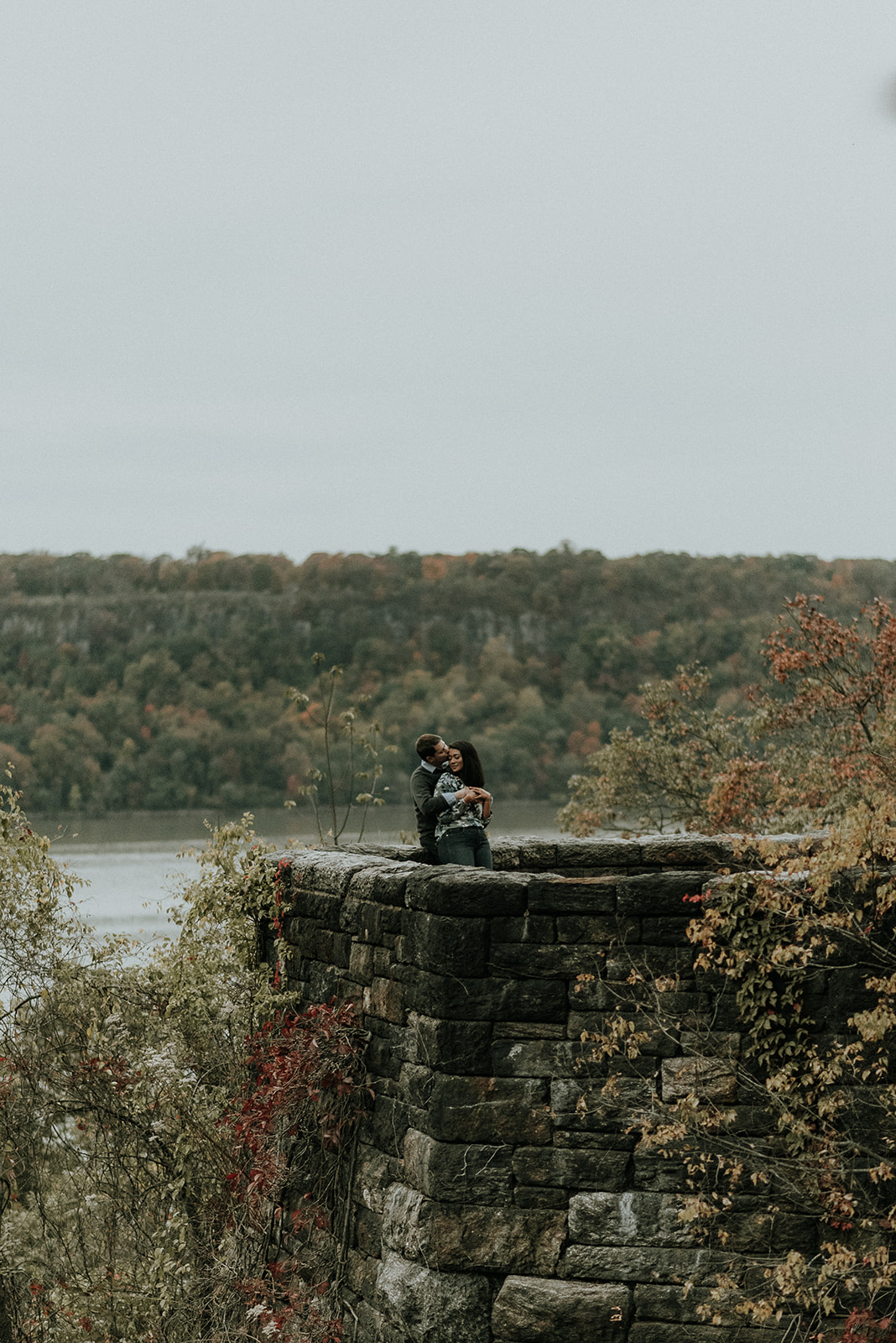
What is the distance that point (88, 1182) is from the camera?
33.1 ft

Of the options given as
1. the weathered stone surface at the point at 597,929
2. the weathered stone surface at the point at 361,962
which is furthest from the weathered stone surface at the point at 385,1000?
the weathered stone surface at the point at 597,929

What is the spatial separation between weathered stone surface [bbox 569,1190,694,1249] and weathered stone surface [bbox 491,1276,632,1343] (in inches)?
7.5

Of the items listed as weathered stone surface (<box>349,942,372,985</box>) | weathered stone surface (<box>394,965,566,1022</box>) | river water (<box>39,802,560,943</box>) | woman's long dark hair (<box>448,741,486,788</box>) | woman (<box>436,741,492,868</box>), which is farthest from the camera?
river water (<box>39,802,560,943</box>)

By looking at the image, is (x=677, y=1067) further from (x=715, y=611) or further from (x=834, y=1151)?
(x=715, y=611)

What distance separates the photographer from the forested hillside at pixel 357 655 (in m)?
26.2

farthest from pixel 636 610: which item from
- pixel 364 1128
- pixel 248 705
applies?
pixel 364 1128

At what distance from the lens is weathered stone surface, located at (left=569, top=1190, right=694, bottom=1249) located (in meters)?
5.17

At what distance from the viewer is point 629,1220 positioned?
519 cm

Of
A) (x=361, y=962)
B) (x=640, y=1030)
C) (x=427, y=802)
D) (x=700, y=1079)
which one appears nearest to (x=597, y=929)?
(x=640, y=1030)

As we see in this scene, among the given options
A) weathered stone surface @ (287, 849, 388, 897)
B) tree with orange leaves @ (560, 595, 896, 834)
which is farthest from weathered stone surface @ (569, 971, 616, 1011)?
tree with orange leaves @ (560, 595, 896, 834)

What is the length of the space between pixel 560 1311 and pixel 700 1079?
1.03m

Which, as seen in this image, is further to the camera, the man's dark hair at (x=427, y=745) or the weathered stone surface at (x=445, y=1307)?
the man's dark hair at (x=427, y=745)

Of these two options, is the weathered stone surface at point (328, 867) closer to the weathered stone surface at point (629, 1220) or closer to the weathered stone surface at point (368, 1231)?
the weathered stone surface at point (368, 1231)

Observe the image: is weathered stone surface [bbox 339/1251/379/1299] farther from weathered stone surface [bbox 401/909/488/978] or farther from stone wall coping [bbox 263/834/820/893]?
stone wall coping [bbox 263/834/820/893]
